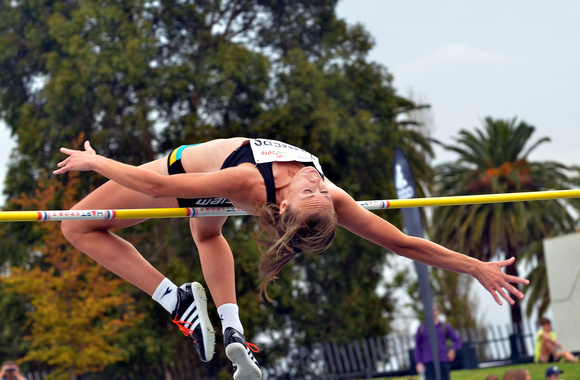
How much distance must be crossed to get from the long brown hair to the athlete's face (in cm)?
3

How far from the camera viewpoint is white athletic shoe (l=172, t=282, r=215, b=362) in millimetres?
4477

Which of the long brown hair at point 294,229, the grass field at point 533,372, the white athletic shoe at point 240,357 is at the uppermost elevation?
the long brown hair at point 294,229

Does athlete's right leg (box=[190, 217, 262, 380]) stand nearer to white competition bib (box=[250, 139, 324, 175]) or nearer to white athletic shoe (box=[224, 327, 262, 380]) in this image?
white athletic shoe (box=[224, 327, 262, 380])

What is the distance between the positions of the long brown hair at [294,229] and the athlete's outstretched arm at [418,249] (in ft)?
0.78

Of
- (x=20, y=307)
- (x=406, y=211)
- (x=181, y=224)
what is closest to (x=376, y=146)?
(x=181, y=224)

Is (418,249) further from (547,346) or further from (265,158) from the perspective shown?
(547,346)

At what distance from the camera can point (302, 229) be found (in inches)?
149

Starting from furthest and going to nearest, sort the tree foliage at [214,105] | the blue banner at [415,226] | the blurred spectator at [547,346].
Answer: the tree foliage at [214,105] < the blurred spectator at [547,346] < the blue banner at [415,226]

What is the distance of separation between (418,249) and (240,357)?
3.65ft

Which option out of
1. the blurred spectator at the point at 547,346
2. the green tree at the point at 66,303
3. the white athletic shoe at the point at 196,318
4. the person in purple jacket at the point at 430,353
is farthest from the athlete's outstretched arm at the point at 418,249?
the green tree at the point at 66,303

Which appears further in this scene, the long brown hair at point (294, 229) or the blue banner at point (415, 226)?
the blue banner at point (415, 226)

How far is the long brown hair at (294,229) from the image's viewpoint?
12.3 ft

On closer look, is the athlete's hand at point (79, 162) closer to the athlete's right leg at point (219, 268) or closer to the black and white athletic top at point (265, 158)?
the black and white athletic top at point (265, 158)

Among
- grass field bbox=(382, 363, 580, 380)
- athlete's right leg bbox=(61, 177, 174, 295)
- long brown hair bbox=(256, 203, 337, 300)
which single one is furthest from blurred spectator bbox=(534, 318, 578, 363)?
long brown hair bbox=(256, 203, 337, 300)
